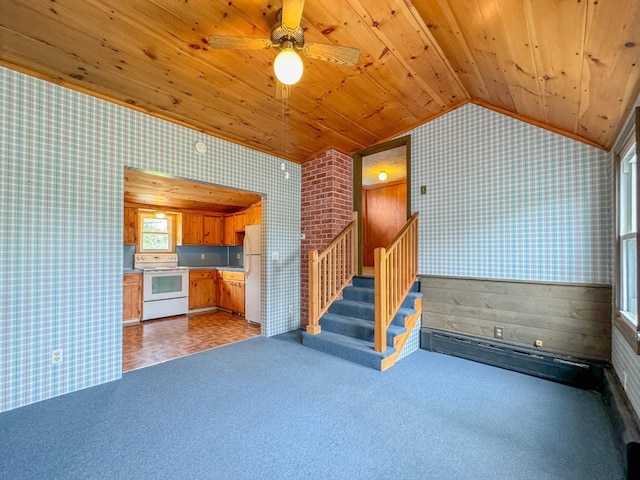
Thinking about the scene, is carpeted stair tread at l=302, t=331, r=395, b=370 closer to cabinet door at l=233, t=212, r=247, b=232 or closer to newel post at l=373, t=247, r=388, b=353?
newel post at l=373, t=247, r=388, b=353

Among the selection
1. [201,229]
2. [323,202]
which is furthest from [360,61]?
[201,229]

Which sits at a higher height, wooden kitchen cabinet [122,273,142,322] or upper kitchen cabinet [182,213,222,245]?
upper kitchen cabinet [182,213,222,245]

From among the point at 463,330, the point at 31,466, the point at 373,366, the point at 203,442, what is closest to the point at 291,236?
the point at 373,366

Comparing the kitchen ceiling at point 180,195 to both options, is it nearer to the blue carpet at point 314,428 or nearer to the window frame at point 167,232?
the window frame at point 167,232

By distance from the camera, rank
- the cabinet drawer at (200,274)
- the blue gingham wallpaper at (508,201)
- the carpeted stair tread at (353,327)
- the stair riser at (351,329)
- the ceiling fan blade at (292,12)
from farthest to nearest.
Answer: the cabinet drawer at (200,274) → the stair riser at (351,329) → the carpeted stair tread at (353,327) → the blue gingham wallpaper at (508,201) → the ceiling fan blade at (292,12)

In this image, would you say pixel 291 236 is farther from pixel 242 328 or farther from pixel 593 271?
pixel 593 271

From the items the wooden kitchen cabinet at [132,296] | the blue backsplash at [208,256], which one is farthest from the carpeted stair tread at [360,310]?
the blue backsplash at [208,256]

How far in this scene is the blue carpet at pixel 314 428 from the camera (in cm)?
162

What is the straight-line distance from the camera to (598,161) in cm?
273

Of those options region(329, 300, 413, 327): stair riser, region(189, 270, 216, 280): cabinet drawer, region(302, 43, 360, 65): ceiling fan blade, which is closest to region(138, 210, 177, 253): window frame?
region(189, 270, 216, 280): cabinet drawer

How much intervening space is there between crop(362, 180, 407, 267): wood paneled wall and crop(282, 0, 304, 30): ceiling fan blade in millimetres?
4489

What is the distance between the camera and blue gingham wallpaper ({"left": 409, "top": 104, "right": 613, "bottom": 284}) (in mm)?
2756

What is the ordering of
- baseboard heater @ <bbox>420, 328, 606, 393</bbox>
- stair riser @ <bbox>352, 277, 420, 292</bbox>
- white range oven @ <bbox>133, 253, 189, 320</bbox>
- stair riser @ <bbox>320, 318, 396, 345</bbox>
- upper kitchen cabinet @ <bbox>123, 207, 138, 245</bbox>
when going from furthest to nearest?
1. upper kitchen cabinet @ <bbox>123, 207, 138, 245</bbox>
2. white range oven @ <bbox>133, 253, 189, 320</bbox>
3. stair riser @ <bbox>352, 277, 420, 292</bbox>
4. stair riser @ <bbox>320, 318, 396, 345</bbox>
5. baseboard heater @ <bbox>420, 328, 606, 393</bbox>

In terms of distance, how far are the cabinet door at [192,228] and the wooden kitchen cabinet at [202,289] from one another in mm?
756
